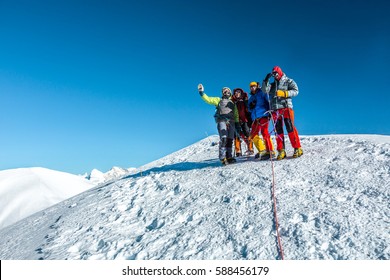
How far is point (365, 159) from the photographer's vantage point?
6.21 m

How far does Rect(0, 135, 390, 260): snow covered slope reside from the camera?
389 cm

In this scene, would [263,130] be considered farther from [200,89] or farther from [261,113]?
[200,89]

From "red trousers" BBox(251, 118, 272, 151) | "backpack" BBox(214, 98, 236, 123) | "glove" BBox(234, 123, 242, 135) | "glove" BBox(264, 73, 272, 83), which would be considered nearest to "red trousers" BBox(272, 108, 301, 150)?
"red trousers" BBox(251, 118, 272, 151)

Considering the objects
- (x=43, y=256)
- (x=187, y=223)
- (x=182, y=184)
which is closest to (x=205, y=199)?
(x=187, y=223)

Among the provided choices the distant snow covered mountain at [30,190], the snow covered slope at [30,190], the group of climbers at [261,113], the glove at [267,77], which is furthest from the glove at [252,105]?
the snow covered slope at [30,190]

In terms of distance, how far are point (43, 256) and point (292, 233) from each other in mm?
4308

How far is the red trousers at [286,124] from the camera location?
7309 mm

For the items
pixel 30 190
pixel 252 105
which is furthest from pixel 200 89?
pixel 30 190

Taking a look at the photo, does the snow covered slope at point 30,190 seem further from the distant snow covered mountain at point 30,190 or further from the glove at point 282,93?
the glove at point 282,93

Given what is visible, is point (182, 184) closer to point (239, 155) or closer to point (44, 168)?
point (239, 155)

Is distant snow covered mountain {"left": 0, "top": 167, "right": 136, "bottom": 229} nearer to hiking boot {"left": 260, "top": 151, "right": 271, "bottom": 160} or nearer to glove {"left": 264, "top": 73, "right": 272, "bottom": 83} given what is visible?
hiking boot {"left": 260, "top": 151, "right": 271, "bottom": 160}

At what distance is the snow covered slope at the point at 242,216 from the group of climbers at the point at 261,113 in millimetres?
557

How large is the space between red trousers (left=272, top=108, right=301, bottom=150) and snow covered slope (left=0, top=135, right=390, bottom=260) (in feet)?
1.67
